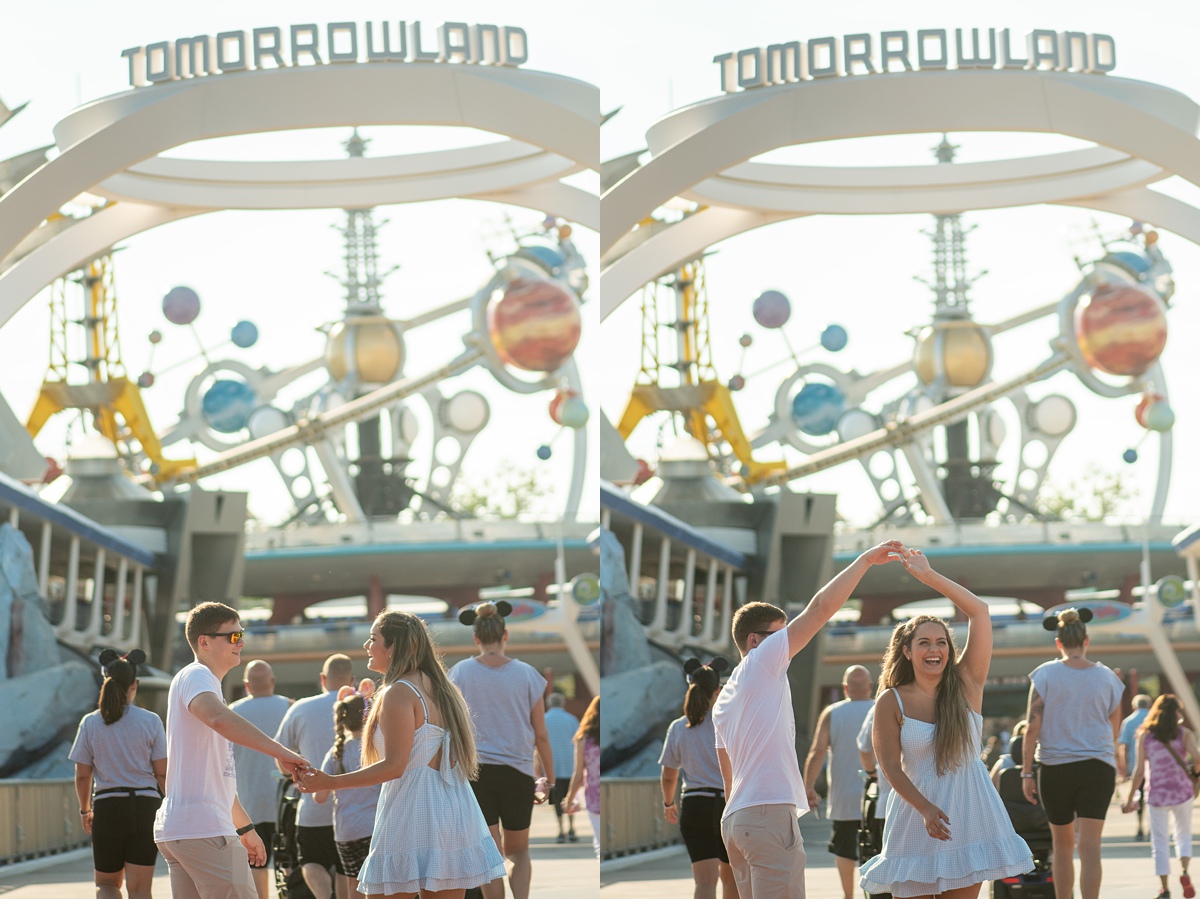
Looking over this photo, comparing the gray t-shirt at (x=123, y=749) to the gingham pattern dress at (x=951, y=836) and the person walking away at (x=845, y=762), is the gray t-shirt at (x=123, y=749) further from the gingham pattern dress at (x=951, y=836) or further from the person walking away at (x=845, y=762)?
the gingham pattern dress at (x=951, y=836)

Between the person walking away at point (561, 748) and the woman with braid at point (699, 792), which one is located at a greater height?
the woman with braid at point (699, 792)

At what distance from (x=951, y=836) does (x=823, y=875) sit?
6468mm

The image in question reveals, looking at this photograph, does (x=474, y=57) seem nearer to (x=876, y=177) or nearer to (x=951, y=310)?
(x=876, y=177)

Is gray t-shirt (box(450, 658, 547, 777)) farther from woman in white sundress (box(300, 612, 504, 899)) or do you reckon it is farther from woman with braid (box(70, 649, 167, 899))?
woman in white sundress (box(300, 612, 504, 899))

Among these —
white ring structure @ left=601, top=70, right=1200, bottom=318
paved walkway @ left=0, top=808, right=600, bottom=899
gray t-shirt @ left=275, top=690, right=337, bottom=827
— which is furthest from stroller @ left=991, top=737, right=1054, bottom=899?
white ring structure @ left=601, top=70, right=1200, bottom=318

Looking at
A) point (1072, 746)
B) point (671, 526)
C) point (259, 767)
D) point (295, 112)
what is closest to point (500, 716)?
point (259, 767)

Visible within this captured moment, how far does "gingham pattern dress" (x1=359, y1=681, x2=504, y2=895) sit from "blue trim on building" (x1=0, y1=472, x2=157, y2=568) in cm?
1086

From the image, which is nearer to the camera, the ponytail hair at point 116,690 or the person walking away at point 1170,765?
the ponytail hair at point 116,690

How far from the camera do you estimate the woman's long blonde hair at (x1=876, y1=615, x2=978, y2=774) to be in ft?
15.5

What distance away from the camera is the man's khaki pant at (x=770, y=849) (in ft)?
16.0

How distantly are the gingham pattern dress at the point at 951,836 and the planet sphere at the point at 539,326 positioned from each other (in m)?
14.3

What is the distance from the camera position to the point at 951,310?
39.7 meters

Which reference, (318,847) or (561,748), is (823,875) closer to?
(561,748)

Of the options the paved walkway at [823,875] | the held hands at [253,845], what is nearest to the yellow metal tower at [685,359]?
the paved walkway at [823,875]
